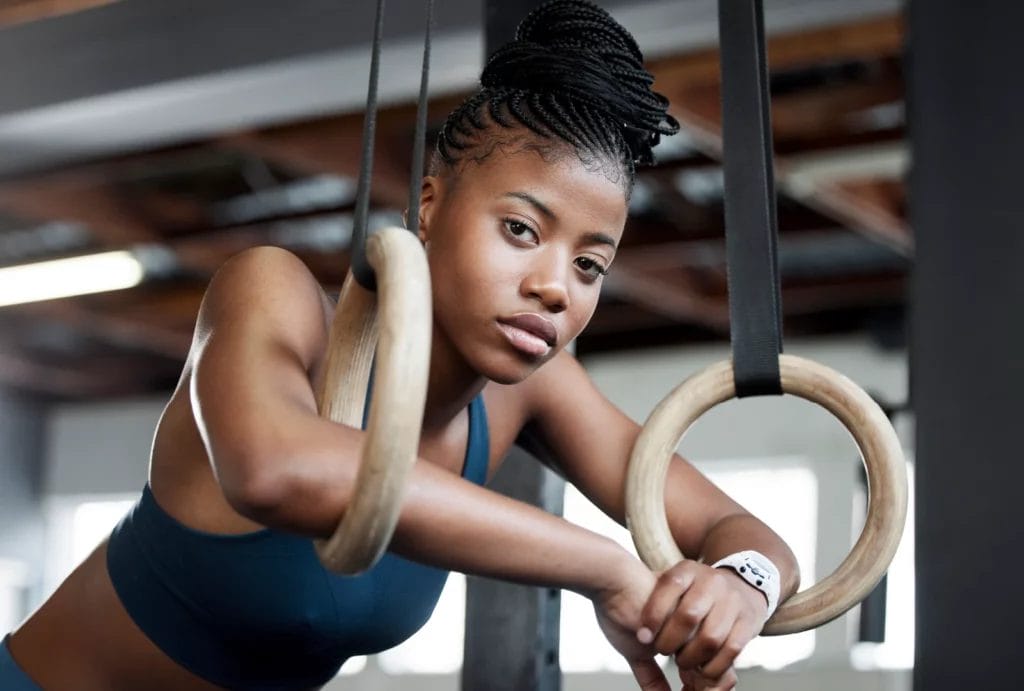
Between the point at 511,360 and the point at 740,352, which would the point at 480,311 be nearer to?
the point at 511,360

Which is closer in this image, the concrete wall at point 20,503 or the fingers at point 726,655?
the fingers at point 726,655

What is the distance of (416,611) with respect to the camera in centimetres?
127

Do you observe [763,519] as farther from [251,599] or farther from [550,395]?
[251,599]

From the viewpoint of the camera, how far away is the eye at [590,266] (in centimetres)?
109

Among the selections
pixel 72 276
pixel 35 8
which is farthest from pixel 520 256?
pixel 72 276

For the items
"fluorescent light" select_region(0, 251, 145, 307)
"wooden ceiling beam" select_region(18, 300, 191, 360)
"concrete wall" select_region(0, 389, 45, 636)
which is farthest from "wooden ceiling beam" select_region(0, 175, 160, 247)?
"concrete wall" select_region(0, 389, 45, 636)

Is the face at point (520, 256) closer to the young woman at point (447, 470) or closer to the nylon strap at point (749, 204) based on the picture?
the young woman at point (447, 470)

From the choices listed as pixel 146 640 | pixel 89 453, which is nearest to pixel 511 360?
pixel 146 640

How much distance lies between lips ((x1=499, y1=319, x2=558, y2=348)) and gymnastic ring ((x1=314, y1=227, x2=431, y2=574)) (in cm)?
21

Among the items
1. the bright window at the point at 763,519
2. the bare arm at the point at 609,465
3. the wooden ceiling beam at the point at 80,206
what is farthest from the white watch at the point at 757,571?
the bright window at the point at 763,519

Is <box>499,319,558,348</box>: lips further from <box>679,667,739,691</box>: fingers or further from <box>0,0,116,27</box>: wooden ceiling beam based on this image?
<box>0,0,116,27</box>: wooden ceiling beam

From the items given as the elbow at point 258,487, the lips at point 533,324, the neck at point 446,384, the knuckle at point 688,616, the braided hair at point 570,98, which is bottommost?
the knuckle at point 688,616

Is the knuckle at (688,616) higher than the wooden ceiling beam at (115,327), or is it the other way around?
the wooden ceiling beam at (115,327)

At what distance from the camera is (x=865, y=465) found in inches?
43.6
